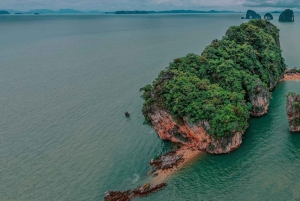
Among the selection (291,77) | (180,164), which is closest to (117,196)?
(180,164)

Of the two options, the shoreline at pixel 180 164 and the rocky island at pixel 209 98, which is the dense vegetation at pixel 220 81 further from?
the shoreline at pixel 180 164

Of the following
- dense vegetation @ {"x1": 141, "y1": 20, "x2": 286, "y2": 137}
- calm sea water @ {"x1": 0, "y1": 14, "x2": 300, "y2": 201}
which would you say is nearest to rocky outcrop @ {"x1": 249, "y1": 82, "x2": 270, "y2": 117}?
dense vegetation @ {"x1": 141, "y1": 20, "x2": 286, "y2": 137}

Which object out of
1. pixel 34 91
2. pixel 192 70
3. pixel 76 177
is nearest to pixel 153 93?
pixel 192 70

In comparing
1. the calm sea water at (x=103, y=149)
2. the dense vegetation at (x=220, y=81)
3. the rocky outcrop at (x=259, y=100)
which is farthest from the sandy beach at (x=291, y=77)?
the rocky outcrop at (x=259, y=100)

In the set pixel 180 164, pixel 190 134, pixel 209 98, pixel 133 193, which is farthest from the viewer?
pixel 209 98

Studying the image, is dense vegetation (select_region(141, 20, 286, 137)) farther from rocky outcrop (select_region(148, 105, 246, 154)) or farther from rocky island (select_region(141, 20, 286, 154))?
rocky outcrop (select_region(148, 105, 246, 154))

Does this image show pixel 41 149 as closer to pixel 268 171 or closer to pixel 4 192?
pixel 4 192

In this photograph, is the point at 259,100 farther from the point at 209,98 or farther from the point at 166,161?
the point at 166,161
